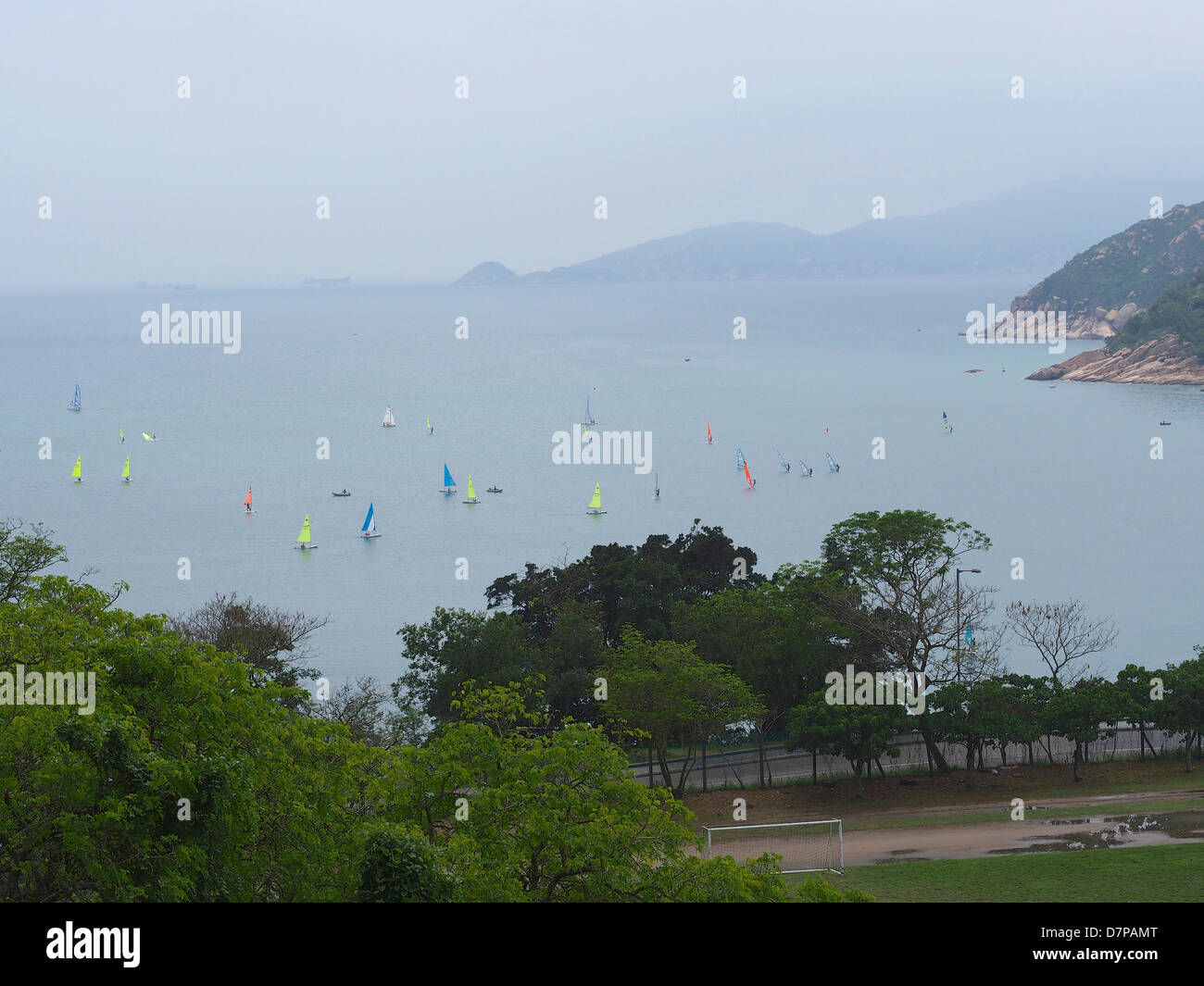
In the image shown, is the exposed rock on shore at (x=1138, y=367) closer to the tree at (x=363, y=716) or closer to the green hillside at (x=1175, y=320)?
the green hillside at (x=1175, y=320)

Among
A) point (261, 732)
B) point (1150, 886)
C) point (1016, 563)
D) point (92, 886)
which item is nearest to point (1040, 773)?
point (1150, 886)

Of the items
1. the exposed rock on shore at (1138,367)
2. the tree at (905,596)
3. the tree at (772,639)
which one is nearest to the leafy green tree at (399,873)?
the tree at (772,639)

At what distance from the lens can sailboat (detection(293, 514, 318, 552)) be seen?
2901 inches

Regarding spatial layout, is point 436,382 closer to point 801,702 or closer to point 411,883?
point 801,702

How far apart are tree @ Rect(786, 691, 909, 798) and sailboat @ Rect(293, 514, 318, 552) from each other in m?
49.6

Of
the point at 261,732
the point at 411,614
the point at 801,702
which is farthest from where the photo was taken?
the point at 411,614

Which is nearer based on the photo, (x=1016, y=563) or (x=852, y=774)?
(x=852, y=774)

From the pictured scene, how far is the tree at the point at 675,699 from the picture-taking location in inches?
1133

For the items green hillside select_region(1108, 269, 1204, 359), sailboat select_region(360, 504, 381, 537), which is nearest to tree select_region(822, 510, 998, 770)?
sailboat select_region(360, 504, 381, 537)

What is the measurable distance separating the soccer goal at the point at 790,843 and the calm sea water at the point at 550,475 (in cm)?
2873
